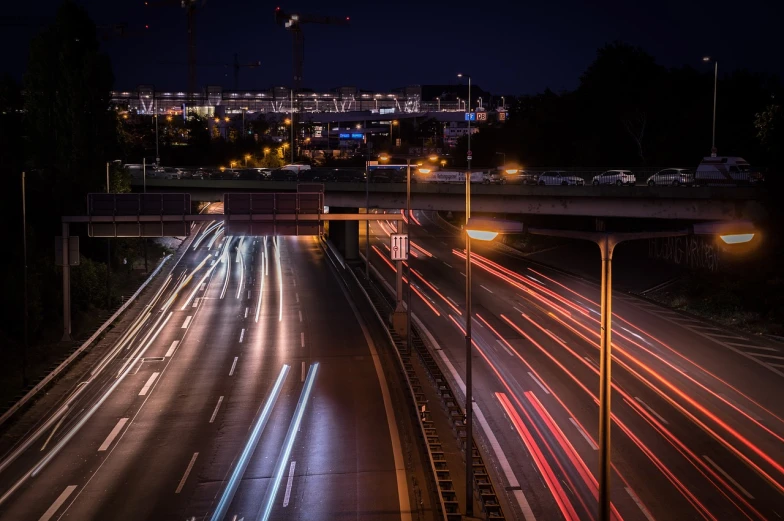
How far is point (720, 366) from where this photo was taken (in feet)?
105

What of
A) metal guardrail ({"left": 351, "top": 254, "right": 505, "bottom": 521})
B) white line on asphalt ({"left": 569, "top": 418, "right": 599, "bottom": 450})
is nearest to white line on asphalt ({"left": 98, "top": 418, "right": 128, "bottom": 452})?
metal guardrail ({"left": 351, "top": 254, "right": 505, "bottom": 521})

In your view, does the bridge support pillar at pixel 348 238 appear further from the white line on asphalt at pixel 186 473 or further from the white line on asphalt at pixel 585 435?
the white line on asphalt at pixel 186 473

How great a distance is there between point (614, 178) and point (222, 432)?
31059 mm

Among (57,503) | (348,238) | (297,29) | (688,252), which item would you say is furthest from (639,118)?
(297,29)

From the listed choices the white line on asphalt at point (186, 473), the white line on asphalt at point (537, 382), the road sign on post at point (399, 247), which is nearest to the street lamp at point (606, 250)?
the white line on asphalt at point (186, 473)

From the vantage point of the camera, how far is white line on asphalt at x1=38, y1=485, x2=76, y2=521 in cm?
1839

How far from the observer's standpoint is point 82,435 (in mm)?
24312

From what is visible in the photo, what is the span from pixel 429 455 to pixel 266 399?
341 inches

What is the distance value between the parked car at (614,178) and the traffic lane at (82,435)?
2887 cm

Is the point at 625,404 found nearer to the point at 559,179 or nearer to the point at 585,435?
the point at 585,435

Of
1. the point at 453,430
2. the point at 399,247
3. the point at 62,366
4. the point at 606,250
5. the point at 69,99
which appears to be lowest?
the point at 453,430

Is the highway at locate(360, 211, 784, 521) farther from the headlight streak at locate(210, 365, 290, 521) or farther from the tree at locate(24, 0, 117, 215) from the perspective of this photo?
the tree at locate(24, 0, 117, 215)

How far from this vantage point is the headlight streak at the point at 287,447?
19.0 meters

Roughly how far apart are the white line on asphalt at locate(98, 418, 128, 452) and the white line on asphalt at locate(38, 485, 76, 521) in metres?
2.93
